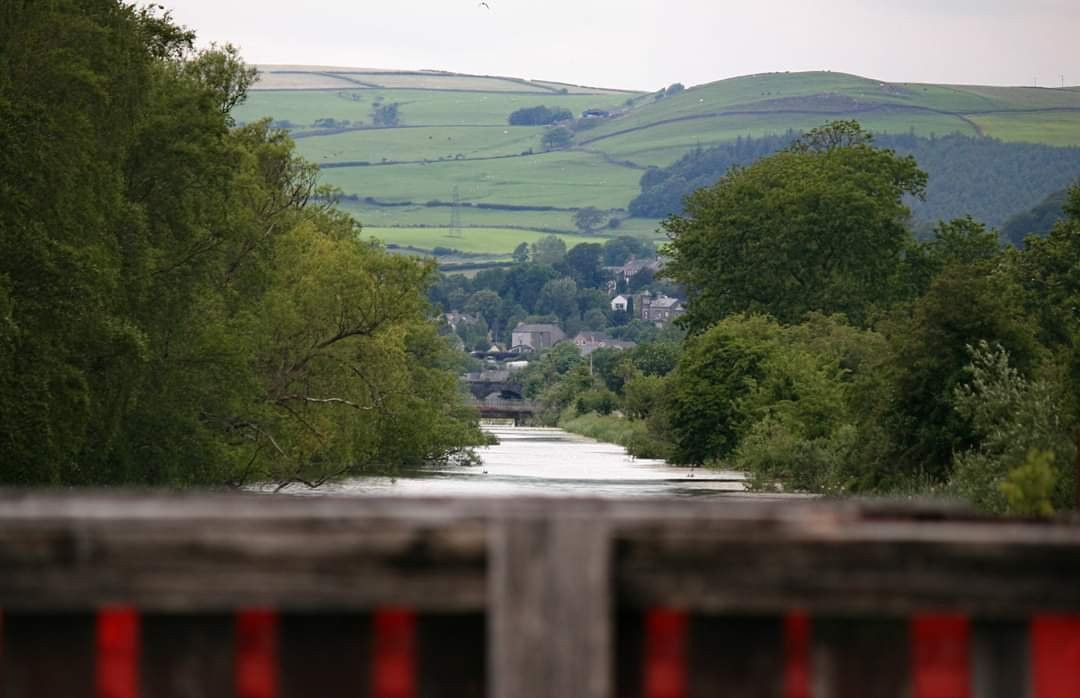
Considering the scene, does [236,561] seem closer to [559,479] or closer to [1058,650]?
[1058,650]

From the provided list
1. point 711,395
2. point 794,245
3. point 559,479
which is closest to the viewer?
point 559,479

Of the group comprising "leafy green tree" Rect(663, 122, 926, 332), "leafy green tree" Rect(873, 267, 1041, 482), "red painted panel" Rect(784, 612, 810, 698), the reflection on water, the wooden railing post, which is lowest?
the reflection on water

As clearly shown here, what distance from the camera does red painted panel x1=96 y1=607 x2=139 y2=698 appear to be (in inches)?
164

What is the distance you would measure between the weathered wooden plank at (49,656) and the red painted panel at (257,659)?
29 cm

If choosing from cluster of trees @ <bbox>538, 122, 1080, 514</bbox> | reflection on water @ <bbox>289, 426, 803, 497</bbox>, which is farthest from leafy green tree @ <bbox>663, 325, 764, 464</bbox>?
reflection on water @ <bbox>289, 426, 803, 497</bbox>

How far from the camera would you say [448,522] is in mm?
4066

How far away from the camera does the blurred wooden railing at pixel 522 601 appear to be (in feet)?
13.3

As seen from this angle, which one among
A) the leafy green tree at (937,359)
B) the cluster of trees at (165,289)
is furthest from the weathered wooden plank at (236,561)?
the leafy green tree at (937,359)

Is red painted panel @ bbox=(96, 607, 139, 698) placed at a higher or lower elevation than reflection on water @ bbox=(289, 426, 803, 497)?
higher

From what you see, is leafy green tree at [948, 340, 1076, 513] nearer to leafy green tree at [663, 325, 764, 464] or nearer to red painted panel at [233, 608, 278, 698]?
red painted panel at [233, 608, 278, 698]

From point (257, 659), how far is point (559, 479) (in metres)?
60.3

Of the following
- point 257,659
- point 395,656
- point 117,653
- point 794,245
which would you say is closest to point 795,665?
point 395,656

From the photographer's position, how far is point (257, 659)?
421 cm

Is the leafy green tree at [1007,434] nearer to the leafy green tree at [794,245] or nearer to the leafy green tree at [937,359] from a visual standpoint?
the leafy green tree at [937,359]
